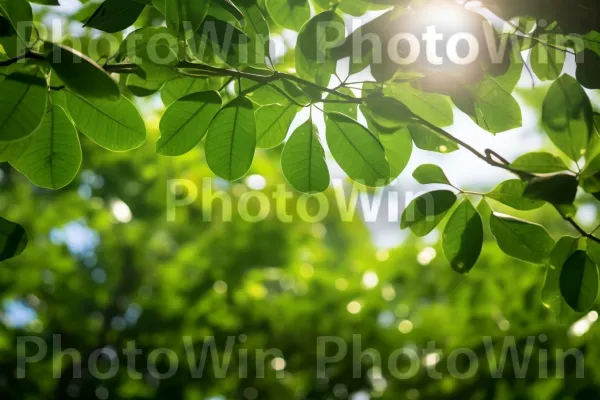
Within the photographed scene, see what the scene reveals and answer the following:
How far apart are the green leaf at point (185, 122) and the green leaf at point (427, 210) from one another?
1.56ft

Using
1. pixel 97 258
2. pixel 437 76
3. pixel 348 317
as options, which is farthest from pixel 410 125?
pixel 97 258

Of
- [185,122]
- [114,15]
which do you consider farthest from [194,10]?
[185,122]

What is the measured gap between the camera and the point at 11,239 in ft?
3.49

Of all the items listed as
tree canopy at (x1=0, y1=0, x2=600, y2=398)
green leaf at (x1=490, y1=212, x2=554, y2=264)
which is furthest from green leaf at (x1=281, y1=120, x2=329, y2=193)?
green leaf at (x1=490, y1=212, x2=554, y2=264)

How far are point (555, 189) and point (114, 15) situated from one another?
83 centimetres

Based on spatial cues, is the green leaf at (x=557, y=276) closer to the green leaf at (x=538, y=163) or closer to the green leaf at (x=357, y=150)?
the green leaf at (x=538, y=163)

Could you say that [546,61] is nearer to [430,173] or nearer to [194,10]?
[430,173]

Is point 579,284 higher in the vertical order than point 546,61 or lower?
lower

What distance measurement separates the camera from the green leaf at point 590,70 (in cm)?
110

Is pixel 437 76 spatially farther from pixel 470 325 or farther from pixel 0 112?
pixel 470 325

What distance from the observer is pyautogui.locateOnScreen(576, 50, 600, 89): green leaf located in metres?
1.10

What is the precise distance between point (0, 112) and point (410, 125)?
0.76m

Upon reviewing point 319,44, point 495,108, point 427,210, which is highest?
point 319,44

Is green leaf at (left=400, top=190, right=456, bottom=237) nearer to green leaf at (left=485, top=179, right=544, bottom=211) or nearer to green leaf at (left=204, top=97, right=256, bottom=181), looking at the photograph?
green leaf at (left=485, top=179, right=544, bottom=211)
